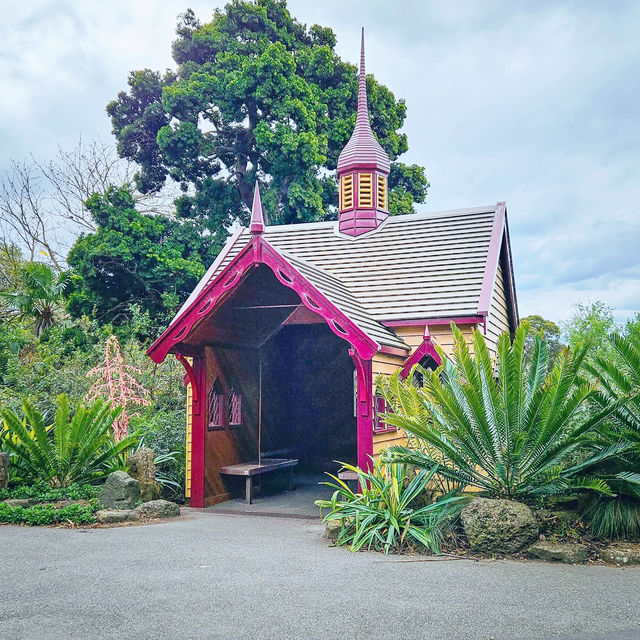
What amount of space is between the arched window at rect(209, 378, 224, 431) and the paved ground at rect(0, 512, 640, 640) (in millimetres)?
3725

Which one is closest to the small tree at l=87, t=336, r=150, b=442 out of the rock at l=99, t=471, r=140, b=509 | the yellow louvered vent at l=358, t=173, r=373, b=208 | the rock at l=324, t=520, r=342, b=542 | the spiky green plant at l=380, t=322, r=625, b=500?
the rock at l=99, t=471, r=140, b=509

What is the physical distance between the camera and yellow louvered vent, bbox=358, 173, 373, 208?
1562 centimetres

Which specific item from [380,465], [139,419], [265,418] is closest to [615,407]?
[380,465]

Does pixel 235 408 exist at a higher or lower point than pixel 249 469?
Answer: higher

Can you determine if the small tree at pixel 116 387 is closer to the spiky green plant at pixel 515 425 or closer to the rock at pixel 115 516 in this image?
the rock at pixel 115 516

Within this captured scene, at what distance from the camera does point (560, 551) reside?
257 inches

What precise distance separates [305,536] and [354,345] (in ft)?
8.70

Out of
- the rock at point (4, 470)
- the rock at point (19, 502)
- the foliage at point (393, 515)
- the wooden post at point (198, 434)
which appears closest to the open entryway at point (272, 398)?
the wooden post at point (198, 434)

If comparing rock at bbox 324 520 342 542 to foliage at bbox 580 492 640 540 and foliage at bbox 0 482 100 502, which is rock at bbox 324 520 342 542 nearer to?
foliage at bbox 580 492 640 540

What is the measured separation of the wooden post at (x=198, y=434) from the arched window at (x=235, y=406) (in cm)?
105

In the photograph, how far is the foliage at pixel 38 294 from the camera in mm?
19094

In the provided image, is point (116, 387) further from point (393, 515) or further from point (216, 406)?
point (393, 515)

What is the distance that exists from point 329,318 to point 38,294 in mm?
13619

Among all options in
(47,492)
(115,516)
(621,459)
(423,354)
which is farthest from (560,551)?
(47,492)
